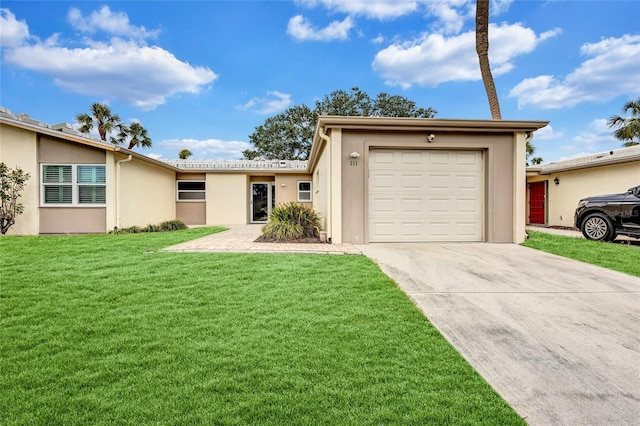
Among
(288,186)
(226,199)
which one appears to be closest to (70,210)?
(226,199)

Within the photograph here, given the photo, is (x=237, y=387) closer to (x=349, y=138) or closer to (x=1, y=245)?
(x=349, y=138)

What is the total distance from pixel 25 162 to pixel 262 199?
9.03m

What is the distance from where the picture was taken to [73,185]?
10.6 m

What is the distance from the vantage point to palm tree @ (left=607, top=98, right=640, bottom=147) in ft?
60.3

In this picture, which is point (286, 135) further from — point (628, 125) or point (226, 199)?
point (628, 125)

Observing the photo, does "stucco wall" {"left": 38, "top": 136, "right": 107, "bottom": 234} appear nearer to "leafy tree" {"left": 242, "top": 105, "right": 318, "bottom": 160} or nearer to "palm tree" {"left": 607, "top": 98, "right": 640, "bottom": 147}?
"leafy tree" {"left": 242, "top": 105, "right": 318, "bottom": 160}

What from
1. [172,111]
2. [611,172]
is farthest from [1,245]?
[611,172]

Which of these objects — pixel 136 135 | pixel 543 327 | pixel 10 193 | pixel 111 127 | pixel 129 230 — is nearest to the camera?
pixel 543 327

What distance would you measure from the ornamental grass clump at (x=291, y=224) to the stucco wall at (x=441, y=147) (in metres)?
1.31

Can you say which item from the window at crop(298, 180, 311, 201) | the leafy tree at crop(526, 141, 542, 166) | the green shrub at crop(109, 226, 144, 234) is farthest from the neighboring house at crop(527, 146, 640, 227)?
the green shrub at crop(109, 226, 144, 234)

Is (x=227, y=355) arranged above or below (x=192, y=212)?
below

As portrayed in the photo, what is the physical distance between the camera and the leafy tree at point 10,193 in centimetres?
973

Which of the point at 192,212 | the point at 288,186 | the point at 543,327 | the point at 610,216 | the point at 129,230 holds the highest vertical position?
the point at 288,186

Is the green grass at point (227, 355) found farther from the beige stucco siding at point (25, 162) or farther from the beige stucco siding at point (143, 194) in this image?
the beige stucco siding at point (25, 162)
